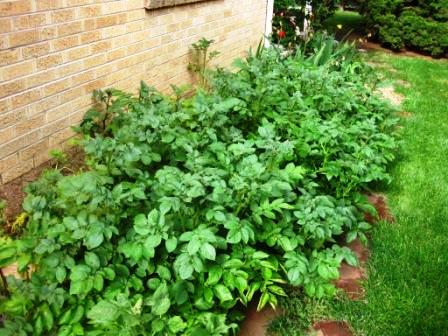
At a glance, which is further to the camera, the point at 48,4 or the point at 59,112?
the point at 59,112

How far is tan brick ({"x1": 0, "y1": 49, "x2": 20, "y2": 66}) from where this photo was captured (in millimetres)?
2479

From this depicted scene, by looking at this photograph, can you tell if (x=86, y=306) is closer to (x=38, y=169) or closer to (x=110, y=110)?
(x=38, y=169)

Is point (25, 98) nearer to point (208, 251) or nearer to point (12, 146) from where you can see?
point (12, 146)

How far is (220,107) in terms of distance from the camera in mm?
2617

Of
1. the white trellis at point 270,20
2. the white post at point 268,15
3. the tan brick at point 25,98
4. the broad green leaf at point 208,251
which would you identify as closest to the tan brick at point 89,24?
the tan brick at point 25,98

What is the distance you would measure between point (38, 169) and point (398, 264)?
2230 mm

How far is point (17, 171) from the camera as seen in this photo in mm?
2689

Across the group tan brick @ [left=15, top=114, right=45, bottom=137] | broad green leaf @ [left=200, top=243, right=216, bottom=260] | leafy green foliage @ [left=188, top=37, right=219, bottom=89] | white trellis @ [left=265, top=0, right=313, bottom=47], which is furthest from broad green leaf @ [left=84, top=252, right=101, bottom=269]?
white trellis @ [left=265, top=0, right=313, bottom=47]

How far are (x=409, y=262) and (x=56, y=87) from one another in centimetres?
239

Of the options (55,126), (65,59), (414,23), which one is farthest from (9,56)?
(414,23)

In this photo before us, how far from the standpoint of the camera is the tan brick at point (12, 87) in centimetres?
251

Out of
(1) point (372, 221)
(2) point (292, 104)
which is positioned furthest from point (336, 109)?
(1) point (372, 221)

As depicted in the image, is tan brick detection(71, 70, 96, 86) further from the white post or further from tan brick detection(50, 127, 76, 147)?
the white post

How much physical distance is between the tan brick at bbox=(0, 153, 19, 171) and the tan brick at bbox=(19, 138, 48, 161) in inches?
1.4
